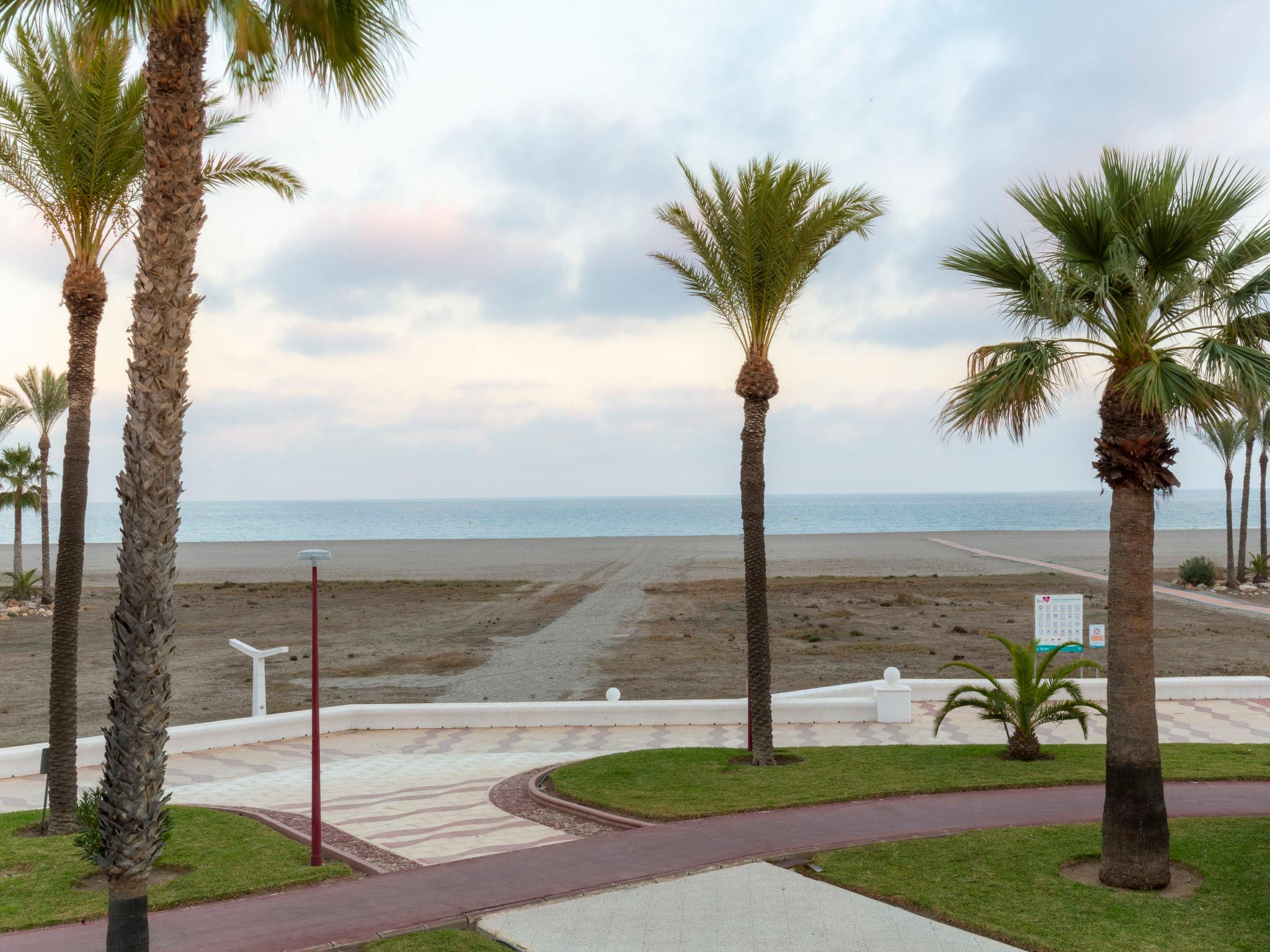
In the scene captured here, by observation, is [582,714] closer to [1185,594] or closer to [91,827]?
[91,827]

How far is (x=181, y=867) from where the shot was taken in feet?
33.2

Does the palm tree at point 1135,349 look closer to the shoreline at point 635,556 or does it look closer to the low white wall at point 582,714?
the low white wall at point 582,714

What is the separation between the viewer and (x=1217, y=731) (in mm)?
16438

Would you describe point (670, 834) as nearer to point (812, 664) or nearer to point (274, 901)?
point (274, 901)

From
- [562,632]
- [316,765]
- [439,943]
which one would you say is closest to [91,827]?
[316,765]

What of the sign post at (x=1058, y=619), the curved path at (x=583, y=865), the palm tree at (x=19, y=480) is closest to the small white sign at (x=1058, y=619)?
the sign post at (x=1058, y=619)

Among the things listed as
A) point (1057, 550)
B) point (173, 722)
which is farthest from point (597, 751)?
point (1057, 550)

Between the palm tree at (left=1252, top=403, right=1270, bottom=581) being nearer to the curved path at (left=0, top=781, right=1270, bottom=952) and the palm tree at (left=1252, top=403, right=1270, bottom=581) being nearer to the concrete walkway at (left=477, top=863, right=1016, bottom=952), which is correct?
the curved path at (left=0, top=781, right=1270, bottom=952)

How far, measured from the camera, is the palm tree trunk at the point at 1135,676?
8.80m

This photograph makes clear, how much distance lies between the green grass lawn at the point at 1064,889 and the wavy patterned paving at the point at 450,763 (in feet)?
12.7

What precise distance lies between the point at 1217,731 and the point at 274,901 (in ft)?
49.3

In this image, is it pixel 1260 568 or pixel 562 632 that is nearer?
pixel 562 632

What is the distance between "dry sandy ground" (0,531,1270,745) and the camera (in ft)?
75.3

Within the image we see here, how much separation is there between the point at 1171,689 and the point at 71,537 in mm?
18809
